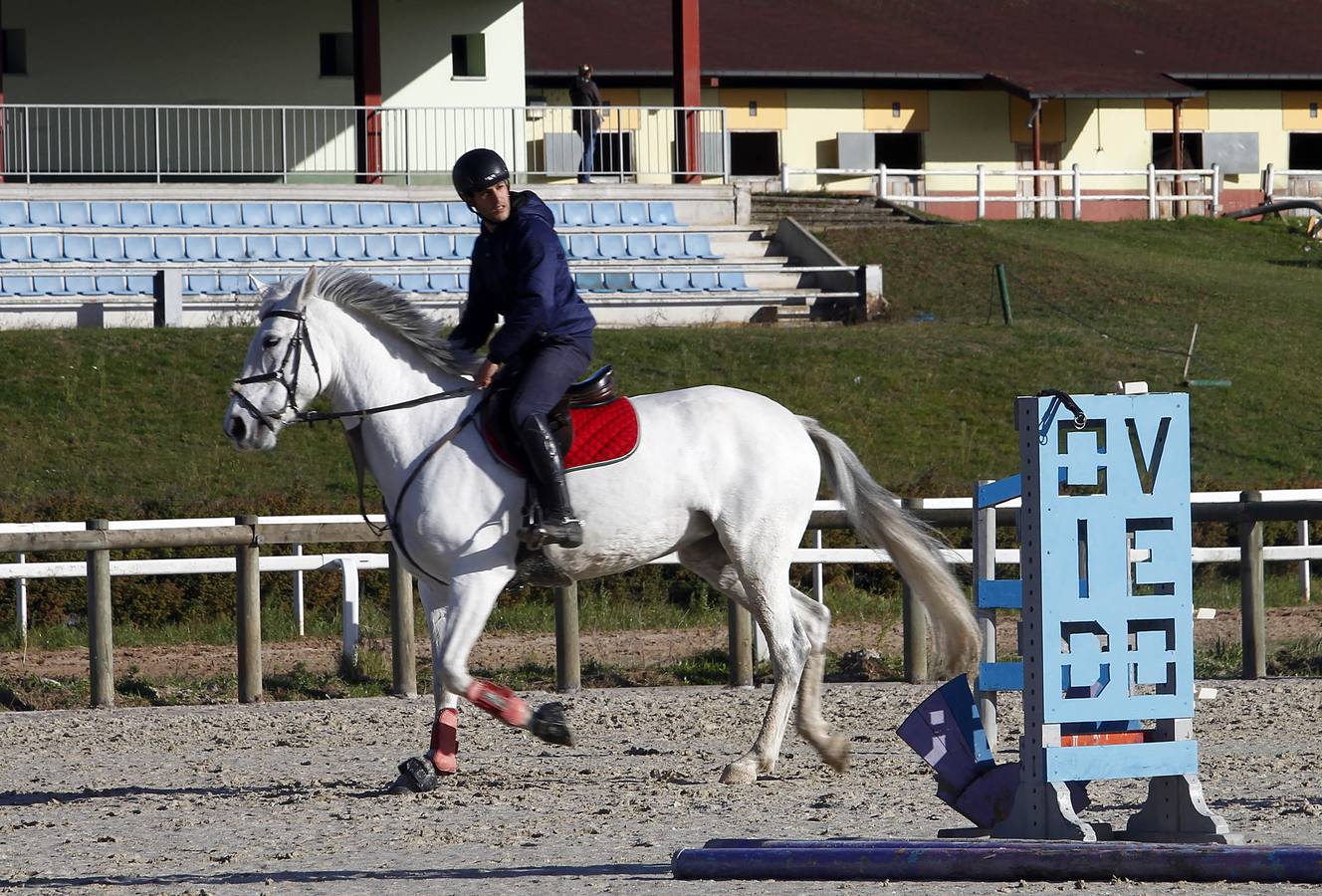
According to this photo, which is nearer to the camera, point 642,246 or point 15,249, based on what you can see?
point 15,249

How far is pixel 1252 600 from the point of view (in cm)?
1134

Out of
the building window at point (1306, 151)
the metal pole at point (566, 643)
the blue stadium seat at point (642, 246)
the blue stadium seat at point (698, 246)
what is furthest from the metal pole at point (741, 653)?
the building window at point (1306, 151)

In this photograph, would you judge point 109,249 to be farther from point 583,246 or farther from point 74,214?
point 583,246

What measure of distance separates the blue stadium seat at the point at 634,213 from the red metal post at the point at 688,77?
6.08ft

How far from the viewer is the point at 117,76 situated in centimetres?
3266

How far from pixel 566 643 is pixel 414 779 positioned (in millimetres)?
3421

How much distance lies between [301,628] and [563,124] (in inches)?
1047

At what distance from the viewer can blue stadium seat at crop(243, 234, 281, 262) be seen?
25094 mm

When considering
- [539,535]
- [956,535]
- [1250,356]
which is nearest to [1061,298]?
[1250,356]

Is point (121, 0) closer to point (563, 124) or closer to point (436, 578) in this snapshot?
point (563, 124)

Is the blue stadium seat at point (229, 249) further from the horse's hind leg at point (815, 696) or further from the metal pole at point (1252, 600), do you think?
the horse's hind leg at point (815, 696)

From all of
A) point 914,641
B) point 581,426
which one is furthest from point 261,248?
point 581,426

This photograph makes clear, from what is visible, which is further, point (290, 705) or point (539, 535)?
point (290, 705)

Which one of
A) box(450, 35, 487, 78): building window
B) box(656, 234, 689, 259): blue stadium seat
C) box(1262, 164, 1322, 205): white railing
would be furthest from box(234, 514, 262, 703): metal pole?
box(1262, 164, 1322, 205): white railing
